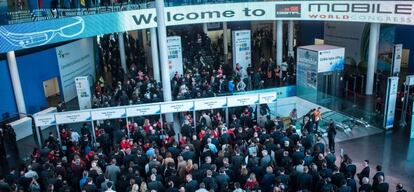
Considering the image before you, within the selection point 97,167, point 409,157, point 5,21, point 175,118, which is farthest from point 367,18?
point 5,21

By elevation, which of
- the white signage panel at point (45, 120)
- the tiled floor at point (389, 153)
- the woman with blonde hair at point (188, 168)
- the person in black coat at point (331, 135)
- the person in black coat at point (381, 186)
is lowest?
the tiled floor at point (389, 153)

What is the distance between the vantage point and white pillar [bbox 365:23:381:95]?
19.1m

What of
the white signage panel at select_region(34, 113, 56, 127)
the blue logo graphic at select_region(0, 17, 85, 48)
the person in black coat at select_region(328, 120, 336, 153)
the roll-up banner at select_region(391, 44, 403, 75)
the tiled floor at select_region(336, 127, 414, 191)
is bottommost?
the tiled floor at select_region(336, 127, 414, 191)

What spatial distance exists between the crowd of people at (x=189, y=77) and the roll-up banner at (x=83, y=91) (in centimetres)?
48

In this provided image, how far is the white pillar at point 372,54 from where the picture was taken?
19062 mm

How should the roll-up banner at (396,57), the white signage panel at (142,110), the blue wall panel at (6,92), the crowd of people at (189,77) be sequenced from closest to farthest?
the white signage panel at (142,110), the blue wall panel at (6,92), the crowd of people at (189,77), the roll-up banner at (396,57)

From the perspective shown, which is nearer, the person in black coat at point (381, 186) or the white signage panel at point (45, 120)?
the person in black coat at point (381, 186)

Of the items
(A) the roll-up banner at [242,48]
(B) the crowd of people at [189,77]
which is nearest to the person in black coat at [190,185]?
(B) the crowd of people at [189,77]

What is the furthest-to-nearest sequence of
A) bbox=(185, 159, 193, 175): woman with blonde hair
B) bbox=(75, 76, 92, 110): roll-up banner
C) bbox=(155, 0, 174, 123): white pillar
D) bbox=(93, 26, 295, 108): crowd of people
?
bbox=(75, 76, 92, 110): roll-up banner
bbox=(93, 26, 295, 108): crowd of people
bbox=(155, 0, 174, 123): white pillar
bbox=(185, 159, 193, 175): woman with blonde hair

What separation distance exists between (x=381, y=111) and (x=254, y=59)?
11.4 meters

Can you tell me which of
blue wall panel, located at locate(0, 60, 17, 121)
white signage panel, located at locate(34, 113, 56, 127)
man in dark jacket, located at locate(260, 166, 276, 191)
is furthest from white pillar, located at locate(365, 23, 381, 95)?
blue wall panel, located at locate(0, 60, 17, 121)

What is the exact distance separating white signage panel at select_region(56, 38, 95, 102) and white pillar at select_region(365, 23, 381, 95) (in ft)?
49.1

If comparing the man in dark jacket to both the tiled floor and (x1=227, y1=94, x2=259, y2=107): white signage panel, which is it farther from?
(x1=227, y1=94, x2=259, y2=107): white signage panel

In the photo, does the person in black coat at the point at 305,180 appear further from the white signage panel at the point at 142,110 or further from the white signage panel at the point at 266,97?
the white signage panel at the point at 142,110
